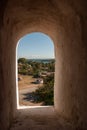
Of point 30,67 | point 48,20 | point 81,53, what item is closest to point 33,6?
point 48,20

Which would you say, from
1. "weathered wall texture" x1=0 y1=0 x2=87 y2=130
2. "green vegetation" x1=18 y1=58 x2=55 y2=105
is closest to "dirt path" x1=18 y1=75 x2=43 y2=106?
"green vegetation" x1=18 y1=58 x2=55 y2=105

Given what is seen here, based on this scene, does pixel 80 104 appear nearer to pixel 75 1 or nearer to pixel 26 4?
pixel 75 1

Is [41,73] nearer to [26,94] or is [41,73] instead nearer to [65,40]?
[26,94]

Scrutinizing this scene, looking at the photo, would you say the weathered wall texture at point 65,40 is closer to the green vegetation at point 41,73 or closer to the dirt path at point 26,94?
the dirt path at point 26,94

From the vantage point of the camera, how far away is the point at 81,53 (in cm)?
431

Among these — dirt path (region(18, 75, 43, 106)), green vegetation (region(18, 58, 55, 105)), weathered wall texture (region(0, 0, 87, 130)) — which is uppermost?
weathered wall texture (region(0, 0, 87, 130))

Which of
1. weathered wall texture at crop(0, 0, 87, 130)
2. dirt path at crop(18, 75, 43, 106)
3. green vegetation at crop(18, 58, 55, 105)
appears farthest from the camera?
green vegetation at crop(18, 58, 55, 105)

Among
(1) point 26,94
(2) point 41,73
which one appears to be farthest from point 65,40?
(2) point 41,73

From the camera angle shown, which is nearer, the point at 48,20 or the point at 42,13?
the point at 42,13

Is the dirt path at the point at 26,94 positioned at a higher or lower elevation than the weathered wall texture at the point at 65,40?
lower

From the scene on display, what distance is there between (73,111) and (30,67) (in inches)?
1385

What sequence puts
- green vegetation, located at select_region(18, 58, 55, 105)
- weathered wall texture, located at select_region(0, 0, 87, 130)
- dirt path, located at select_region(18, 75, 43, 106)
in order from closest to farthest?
weathered wall texture, located at select_region(0, 0, 87, 130) < dirt path, located at select_region(18, 75, 43, 106) < green vegetation, located at select_region(18, 58, 55, 105)

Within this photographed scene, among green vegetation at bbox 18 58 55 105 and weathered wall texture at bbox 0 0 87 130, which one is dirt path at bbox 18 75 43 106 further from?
weathered wall texture at bbox 0 0 87 130

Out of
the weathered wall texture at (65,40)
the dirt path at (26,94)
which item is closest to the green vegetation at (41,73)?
the dirt path at (26,94)
